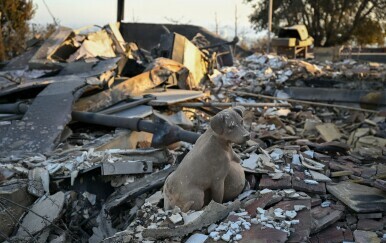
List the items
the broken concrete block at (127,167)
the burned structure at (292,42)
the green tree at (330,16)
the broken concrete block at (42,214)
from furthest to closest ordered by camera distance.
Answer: the green tree at (330,16) → the burned structure at (292,42) → the broken concrete block at (127,167) → the broken concrete block at (42,214)

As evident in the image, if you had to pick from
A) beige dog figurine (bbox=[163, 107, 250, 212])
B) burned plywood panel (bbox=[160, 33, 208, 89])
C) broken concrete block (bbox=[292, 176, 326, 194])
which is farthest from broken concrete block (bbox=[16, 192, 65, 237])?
burned plywood panel (bbox=[160, 33, 208, 89])

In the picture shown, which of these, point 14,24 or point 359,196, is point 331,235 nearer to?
point 359,196

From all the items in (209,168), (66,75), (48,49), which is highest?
(48,49)

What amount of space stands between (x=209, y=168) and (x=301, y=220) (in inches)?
32.7

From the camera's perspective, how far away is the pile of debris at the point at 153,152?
3465 mm

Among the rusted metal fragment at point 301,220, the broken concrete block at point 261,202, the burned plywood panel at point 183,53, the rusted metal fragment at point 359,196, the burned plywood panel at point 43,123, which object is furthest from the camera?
the burned plywood panel at point 183,53

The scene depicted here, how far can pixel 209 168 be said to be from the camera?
3.47 meters

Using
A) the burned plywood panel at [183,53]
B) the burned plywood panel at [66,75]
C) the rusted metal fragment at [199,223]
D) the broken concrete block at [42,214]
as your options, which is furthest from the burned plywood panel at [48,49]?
the rusted metal fragment at [199,223]

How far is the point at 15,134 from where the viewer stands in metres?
5.79

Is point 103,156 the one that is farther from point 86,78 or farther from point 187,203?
point 86,78

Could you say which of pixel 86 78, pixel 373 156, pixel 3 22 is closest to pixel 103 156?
pixel 86 78

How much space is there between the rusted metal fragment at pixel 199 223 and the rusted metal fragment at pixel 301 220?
20.6 inches

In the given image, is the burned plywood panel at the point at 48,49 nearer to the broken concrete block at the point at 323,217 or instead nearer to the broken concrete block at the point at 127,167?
the broken concrete block at the point at 127,167

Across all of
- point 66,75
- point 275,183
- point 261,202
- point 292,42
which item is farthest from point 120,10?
point 261,202
